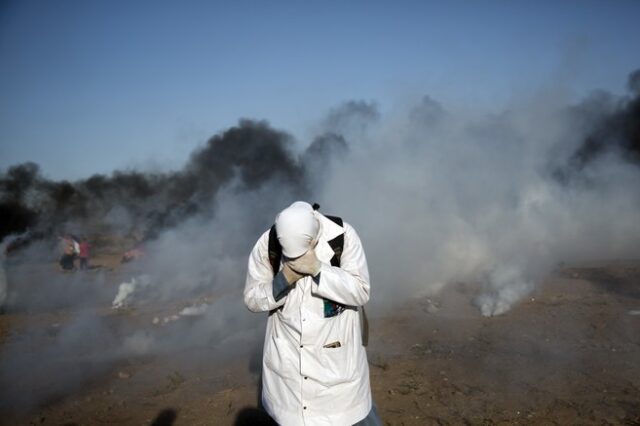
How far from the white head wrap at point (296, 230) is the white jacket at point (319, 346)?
175 mm

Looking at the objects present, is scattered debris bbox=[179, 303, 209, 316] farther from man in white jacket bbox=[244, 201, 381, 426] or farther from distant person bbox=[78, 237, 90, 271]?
distant person bbox=[78, 237, 90, 271]

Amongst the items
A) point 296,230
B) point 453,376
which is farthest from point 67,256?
point 296,230

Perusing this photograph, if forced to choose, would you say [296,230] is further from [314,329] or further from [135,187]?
[135,187]

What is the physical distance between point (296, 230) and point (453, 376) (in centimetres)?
368

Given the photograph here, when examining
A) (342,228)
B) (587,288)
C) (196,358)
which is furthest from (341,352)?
(587,288)

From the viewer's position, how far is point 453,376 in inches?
205

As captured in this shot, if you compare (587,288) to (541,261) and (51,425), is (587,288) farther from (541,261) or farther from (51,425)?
(51,425)

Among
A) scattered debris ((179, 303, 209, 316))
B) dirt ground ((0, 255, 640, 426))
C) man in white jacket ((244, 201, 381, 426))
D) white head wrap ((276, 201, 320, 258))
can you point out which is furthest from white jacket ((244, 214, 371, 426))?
scattered debris ((179, 303, 209, 316))

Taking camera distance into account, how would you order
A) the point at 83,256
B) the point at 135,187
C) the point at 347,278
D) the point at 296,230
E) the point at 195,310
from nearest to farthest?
the point at 296,230 < the point at 347,278 < the point at 195,310 < the point at 83,256 < the point at 135,187

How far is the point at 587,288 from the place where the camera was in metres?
8.74

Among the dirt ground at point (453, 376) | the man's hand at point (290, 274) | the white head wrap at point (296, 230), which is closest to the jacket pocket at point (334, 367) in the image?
the man's hand at point (290, 274)

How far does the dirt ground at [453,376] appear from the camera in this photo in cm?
447

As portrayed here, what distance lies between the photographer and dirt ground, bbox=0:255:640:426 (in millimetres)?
4469

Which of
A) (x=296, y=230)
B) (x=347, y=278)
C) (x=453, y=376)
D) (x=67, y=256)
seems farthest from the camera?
(x=67, y=256)
